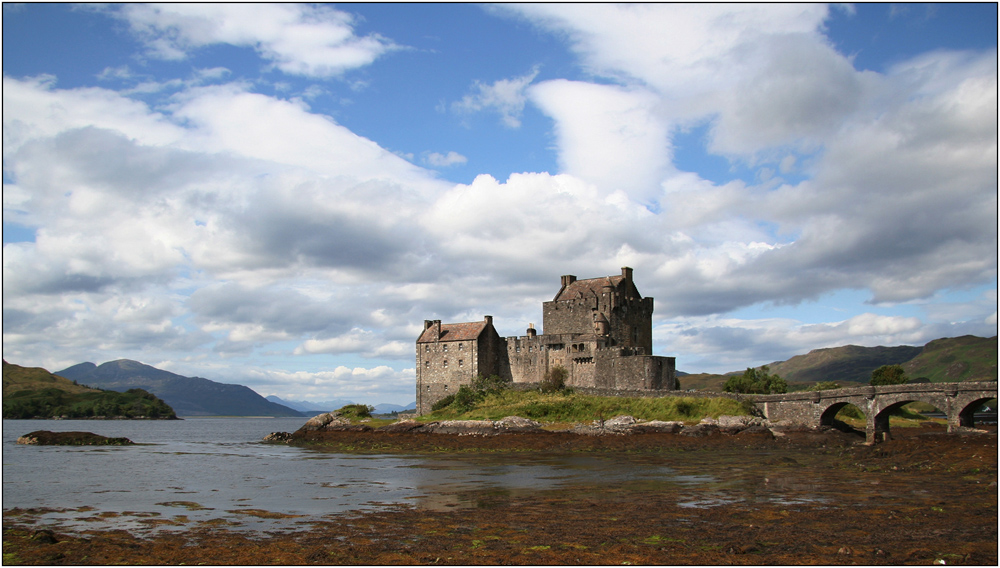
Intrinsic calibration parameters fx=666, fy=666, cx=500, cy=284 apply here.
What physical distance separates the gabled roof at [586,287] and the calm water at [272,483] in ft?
100

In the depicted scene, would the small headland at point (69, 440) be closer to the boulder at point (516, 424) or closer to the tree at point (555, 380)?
the boulder at point (516, 424)

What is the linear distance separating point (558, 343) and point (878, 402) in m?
31.6

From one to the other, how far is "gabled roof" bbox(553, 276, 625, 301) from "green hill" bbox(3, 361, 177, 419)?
133081 millimetres

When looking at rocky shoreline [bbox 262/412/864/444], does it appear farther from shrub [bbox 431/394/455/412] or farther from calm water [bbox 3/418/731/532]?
calm water [bbox 3/418/731/532]

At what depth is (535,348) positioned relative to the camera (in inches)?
2785

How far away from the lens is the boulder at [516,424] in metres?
52.1

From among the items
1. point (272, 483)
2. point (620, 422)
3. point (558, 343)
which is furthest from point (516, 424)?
point (272, 483)

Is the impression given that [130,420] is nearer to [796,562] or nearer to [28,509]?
[28,509]

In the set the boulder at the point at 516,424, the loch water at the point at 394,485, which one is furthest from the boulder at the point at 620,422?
the loch water at the point at 394,485

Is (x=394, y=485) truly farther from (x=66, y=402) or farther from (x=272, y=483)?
(x=66, y=402)

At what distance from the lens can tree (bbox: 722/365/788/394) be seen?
65250mm

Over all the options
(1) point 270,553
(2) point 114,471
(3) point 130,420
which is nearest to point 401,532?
(1) point 270,553

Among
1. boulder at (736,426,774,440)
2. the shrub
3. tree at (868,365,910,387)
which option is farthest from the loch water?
tree at (868,365,910,387)

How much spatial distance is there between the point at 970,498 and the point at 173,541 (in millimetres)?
21790
